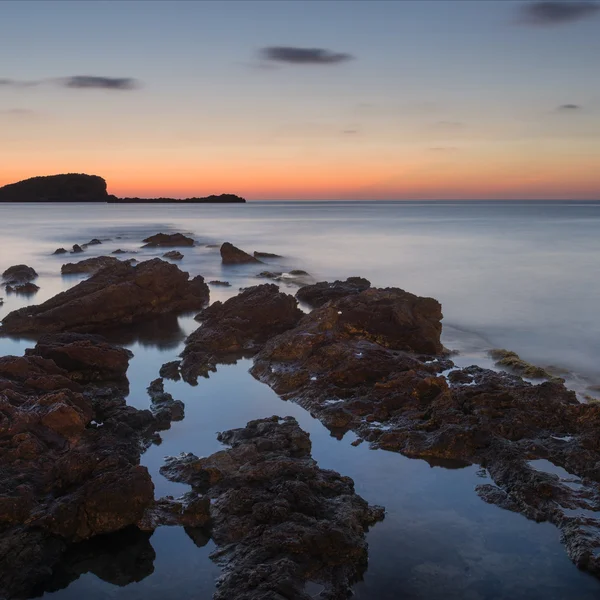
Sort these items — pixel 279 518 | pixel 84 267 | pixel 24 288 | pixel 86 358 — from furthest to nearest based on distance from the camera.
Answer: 1. pixel 84 267
2. pixel 24 288
3. pixel 86 358
4. pixel 279 518

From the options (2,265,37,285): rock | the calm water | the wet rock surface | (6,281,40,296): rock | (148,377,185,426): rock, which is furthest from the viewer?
(2,265,37,285): rock

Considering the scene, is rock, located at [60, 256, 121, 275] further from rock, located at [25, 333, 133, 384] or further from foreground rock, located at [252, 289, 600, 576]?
foreground rock, located at [252, 289, 600, 576]

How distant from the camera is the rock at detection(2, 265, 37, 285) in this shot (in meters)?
23.4

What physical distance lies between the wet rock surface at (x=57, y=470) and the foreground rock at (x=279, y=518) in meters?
0.84

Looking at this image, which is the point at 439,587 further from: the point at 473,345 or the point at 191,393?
the point at 473,345

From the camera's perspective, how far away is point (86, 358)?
10922mm

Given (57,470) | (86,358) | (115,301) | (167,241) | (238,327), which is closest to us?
(57,470)

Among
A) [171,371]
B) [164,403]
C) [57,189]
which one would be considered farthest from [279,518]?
[57,189]

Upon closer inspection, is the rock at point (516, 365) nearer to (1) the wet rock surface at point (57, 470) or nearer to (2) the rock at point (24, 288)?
(1) the wet rock surface at point (57, 470)

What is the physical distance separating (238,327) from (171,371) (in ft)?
8.41

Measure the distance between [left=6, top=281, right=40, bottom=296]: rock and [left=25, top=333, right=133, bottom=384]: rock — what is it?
430 inches

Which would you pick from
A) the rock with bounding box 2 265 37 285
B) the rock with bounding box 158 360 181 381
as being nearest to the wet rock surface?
the rock with bounding box 158 360 181 381

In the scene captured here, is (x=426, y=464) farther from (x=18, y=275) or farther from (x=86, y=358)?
(x=18, y=275)

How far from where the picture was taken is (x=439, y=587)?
5531 millimetres
